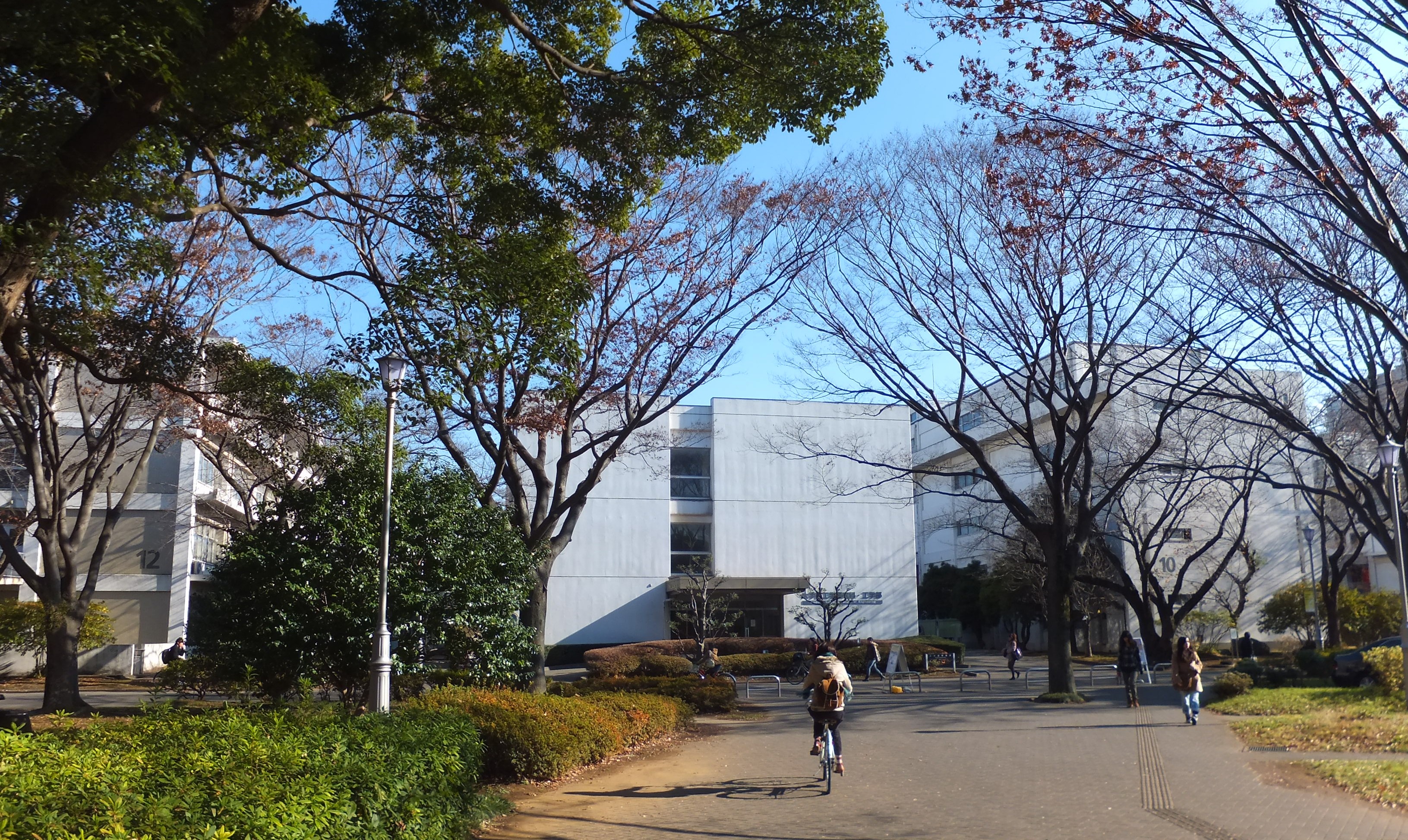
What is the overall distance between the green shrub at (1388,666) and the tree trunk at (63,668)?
24.8 meters

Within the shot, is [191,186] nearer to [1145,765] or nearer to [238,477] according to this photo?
[1145,765]

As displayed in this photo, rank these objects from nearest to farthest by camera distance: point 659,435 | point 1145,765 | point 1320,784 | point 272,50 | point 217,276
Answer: point 272,50, point 1320,784, point 1145,765, point 217,276, point 659,435

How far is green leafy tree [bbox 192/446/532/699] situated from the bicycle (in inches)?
622

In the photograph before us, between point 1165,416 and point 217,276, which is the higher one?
point 217,276

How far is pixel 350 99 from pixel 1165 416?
1676 centimetres

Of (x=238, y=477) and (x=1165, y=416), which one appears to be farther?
(x=238, y=477)

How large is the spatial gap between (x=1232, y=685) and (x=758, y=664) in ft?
52.7

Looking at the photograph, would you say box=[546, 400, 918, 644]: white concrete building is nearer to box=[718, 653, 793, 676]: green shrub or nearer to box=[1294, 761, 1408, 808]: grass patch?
box=[718, 653, 793, 676]: green shrub

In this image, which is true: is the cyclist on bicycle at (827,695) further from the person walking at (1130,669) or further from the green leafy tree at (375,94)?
the person walking at (1130,669)

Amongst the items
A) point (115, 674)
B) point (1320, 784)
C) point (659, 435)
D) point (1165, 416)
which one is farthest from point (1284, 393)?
point (115, 674)

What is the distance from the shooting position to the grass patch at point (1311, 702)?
56.2 ft

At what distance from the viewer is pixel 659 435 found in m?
29.7

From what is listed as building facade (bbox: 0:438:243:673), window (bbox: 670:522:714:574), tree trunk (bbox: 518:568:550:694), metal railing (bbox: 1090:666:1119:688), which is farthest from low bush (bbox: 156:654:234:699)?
window (bbox: 670:522:714:574)

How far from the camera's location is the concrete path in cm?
852
